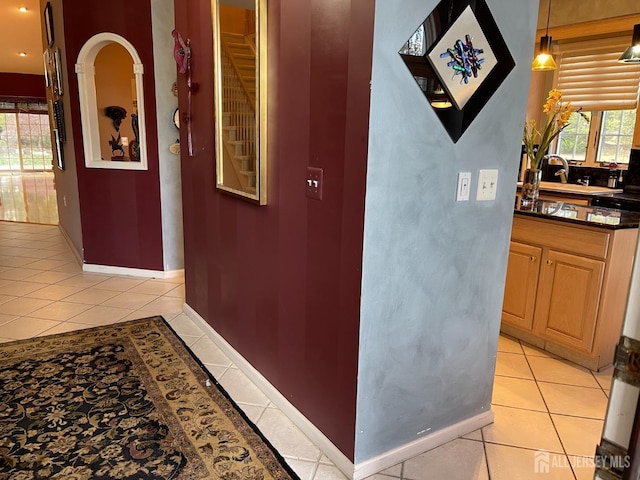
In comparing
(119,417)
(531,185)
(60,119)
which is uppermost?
(60,119)

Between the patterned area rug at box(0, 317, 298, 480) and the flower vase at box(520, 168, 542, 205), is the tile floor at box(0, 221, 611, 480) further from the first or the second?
the flower vase at box(520, 168, 542, 205)

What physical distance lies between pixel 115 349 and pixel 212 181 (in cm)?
121

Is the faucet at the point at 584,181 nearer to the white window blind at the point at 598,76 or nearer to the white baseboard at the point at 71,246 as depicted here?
the white window blind at the point at 598,76

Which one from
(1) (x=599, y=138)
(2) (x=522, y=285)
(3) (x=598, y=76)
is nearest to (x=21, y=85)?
(3) (x=598, y=76)

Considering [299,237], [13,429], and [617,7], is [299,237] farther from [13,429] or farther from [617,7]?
[617,7]

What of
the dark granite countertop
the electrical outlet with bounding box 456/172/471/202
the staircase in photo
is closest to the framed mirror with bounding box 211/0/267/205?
the staircase in photo

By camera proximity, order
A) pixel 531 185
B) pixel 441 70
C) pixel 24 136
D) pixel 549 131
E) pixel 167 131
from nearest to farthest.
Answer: pixel 441 70 → pixel 549 131 → pixel 531 185 → pixel 167 131 → pixel 24 136

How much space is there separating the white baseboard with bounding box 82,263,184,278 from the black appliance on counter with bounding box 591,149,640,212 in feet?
12.7

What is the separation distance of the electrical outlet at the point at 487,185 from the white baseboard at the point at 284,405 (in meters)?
1.19

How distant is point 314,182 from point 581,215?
187 centimetres

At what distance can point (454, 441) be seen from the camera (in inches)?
81.9

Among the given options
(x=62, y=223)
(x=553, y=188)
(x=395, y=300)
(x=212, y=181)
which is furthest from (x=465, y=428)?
(x=62, y=223)

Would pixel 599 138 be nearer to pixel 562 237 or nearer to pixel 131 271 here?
pixel 562 237

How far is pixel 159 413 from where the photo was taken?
223 centimetres
